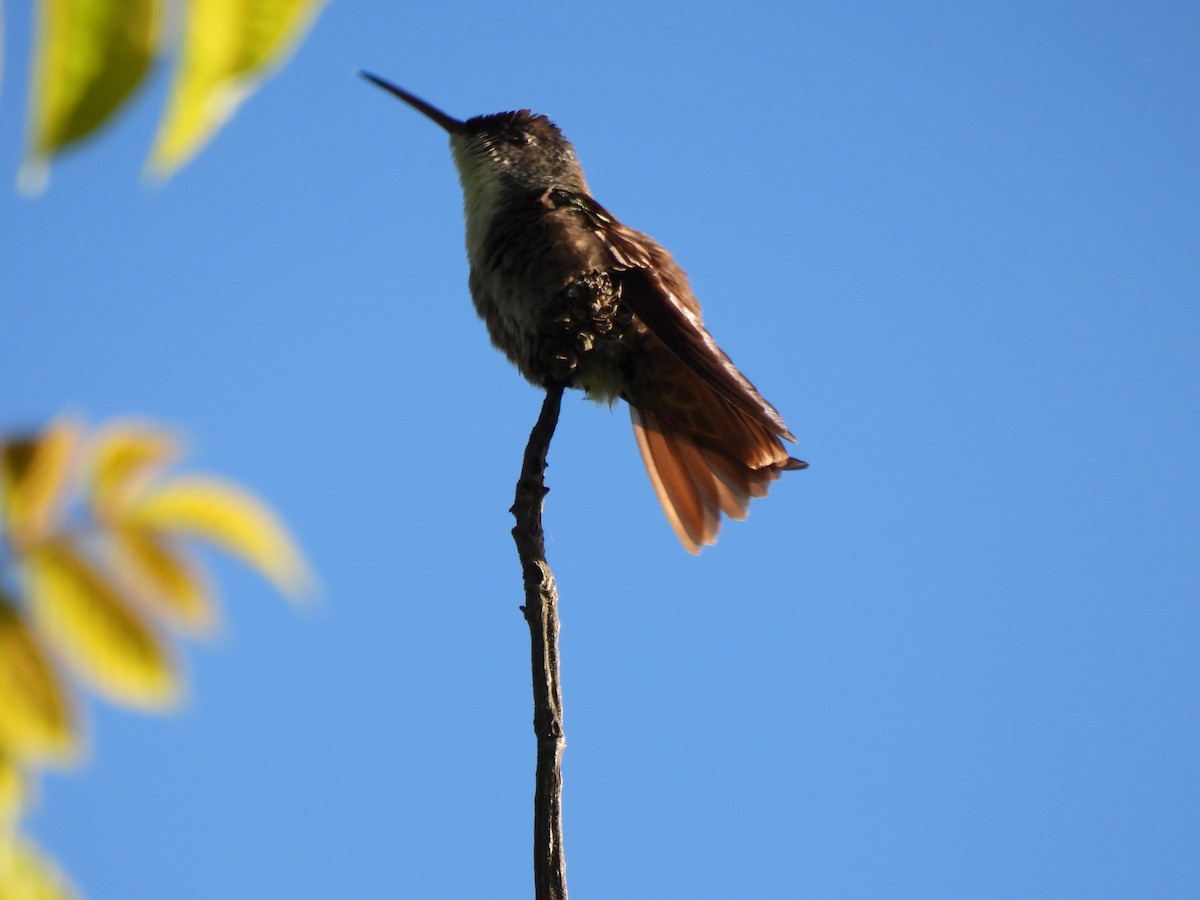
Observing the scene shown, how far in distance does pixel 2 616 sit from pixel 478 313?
4.65 m

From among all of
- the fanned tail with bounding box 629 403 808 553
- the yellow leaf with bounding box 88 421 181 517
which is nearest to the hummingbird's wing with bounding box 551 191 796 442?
the fanned tail with bounding box 629 403 808 553

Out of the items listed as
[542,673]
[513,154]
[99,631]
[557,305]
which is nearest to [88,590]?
[99,631]

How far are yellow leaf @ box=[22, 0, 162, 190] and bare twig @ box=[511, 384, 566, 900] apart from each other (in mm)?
2624

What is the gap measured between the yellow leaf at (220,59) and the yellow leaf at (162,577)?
30 centimetres

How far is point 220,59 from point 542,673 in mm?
2733

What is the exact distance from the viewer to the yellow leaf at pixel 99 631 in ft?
2.31

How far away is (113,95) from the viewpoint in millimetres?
618

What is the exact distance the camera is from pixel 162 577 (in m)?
0.81

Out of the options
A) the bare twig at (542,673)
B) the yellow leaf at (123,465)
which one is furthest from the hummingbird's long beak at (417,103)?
the yellow leaf at (123,465)

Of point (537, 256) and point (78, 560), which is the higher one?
point (537, 256)

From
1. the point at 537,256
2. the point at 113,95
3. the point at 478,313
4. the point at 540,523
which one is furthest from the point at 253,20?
the point at 478,313

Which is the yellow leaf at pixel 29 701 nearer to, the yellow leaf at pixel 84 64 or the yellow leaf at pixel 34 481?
the yellow leaf at pixel 34 481

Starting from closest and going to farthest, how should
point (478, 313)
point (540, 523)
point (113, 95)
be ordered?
point (113, 95), point (540, 523), point (478, 313)

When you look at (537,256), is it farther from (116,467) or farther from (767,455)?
(116,467)
